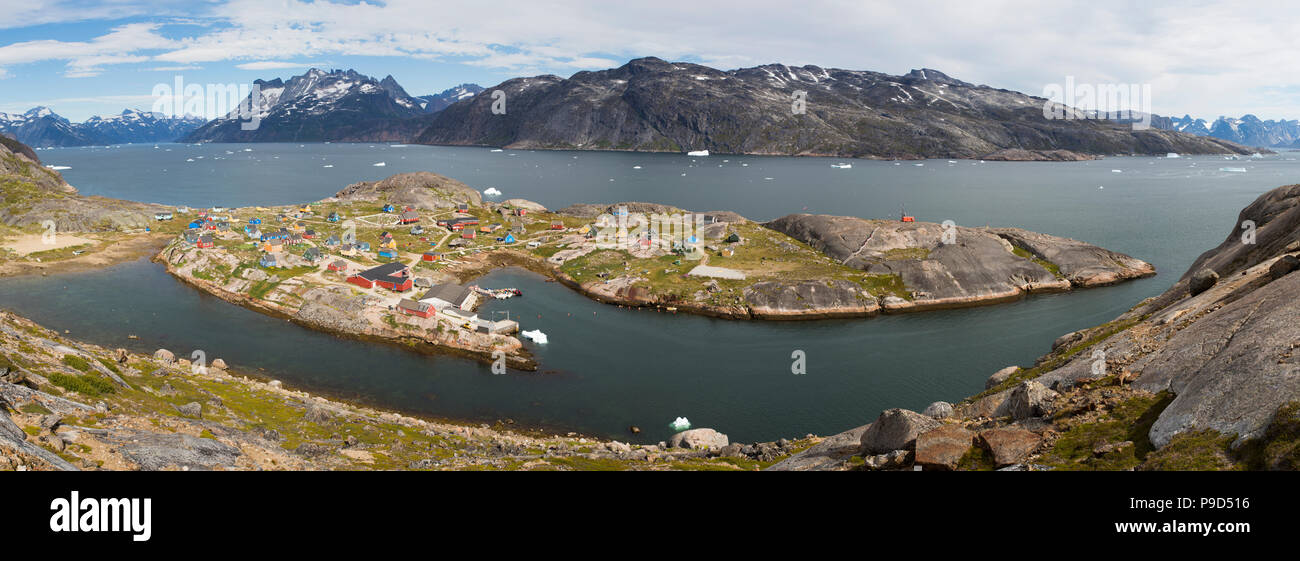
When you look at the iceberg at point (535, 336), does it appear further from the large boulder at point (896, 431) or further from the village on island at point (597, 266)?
the large boulder at point (896, 431)

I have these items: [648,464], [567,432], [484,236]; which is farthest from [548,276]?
[648,464]

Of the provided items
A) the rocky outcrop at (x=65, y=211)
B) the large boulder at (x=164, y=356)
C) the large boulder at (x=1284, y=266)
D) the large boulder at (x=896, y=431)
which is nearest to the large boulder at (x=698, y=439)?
the large boulder at (x=896, y=431)

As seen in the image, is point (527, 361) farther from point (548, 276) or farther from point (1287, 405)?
point (1287, 405)

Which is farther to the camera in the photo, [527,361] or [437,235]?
[437,235]

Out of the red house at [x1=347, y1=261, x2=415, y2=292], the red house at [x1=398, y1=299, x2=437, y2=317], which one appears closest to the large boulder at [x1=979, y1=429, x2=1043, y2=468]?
the red house at [x1=398, y1=299, x2=437, y2=317]

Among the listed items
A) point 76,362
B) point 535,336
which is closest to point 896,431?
point 76,362
